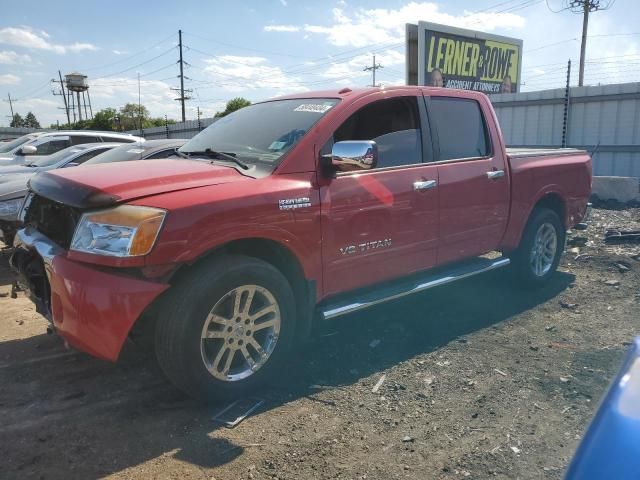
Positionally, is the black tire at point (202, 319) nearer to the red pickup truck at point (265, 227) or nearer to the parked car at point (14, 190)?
the red pickup truck at point (265, 227)

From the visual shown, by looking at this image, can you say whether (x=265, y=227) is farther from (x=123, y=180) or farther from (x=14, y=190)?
(x=14, y=190)

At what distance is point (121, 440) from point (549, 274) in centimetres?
464

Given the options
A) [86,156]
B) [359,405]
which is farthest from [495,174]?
[86,156]

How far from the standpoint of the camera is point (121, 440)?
2.99 m

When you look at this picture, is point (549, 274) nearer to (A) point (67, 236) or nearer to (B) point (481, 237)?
(B) point (481, 237)

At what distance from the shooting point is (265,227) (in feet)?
11.0

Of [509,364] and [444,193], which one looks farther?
[444,193]

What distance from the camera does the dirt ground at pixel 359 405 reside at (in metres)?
2.77

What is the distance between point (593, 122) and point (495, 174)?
31.1 feet

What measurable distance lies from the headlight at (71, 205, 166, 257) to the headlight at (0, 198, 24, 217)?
3635mm

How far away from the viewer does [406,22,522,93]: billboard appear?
1688cm

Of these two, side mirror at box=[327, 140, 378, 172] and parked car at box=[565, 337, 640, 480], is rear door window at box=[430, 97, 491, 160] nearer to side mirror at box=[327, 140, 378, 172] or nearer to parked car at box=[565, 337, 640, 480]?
side mirror at box=[327, 140, 378, 172]

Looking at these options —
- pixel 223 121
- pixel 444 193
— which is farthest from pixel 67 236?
pixel 444 193

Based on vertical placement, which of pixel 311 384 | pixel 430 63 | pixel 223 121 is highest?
pixel 430 63
